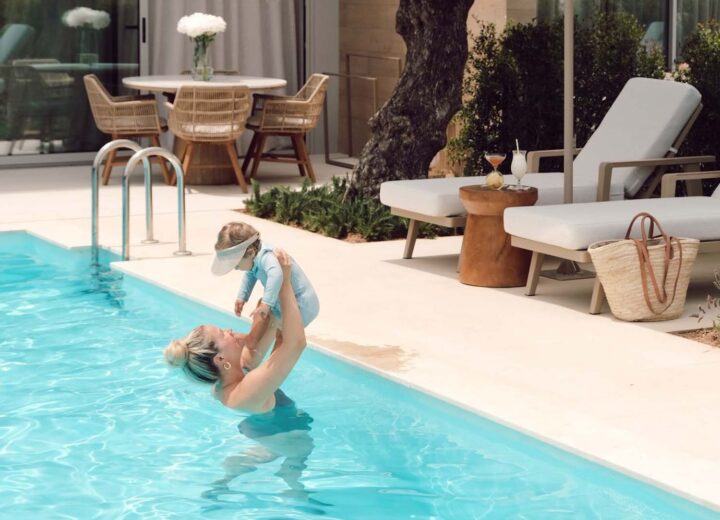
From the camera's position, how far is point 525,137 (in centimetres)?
1066

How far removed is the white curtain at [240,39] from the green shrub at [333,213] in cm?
391

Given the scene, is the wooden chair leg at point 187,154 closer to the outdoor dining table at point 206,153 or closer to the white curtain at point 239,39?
the outdoor dining table at point 206,153

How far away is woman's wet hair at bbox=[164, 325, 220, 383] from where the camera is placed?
16.1 feet

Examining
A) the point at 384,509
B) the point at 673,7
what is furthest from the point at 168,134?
the point at 384,509

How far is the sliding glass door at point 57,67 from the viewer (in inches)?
523

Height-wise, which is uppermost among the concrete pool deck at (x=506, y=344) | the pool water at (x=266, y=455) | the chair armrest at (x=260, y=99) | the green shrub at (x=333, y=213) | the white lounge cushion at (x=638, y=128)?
the chair armrest at (x=260, y=99)

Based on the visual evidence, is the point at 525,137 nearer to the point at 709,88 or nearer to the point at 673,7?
the point at 709,88

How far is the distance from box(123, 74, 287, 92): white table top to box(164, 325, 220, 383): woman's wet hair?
6583mm

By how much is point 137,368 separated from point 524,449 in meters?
2.17

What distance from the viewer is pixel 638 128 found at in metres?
8.61

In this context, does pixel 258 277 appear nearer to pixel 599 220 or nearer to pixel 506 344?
pixel 506 344

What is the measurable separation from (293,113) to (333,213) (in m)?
2.94

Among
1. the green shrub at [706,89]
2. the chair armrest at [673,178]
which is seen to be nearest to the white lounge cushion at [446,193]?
the chair armrest at [673,178]

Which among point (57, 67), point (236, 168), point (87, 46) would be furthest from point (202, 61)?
point (57, 67)
